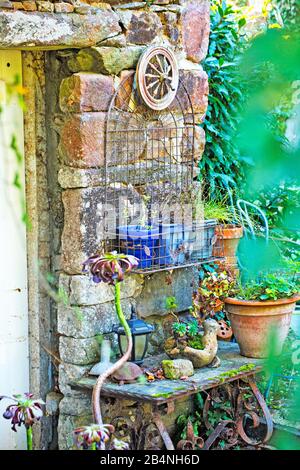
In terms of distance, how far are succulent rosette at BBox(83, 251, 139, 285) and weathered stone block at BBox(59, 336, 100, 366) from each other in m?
0.47

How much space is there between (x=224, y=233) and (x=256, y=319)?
0.64 metres

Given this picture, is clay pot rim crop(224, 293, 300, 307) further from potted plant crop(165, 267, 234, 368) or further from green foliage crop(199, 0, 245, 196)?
green foliage crop(199, 0, 245, 196)

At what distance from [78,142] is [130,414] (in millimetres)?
1298

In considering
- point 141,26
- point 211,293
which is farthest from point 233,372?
point 141,26

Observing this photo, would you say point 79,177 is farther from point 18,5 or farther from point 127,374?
point 127,374

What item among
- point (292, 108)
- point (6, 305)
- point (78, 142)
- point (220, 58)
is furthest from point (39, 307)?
point (292, 108)

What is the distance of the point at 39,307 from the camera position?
4.02m

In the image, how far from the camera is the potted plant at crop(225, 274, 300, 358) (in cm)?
409

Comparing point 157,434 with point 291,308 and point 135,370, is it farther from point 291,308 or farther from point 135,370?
point 291,308

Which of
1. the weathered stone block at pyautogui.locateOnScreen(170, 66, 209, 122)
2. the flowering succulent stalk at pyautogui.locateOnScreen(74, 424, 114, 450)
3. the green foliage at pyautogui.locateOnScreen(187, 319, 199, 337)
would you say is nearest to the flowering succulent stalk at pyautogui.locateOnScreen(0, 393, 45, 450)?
the flowering succulent stalk at pyautogui.locateOnScreen(74, 424, 114, 450)

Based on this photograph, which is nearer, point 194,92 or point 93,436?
point 93,436

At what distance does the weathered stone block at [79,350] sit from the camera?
3861 mm

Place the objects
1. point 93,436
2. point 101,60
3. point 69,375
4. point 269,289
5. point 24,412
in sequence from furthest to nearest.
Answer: point 269,289 → point 69,375 → point 101,60 → point 24,412 → point 93,436

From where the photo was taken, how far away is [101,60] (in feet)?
12.4
